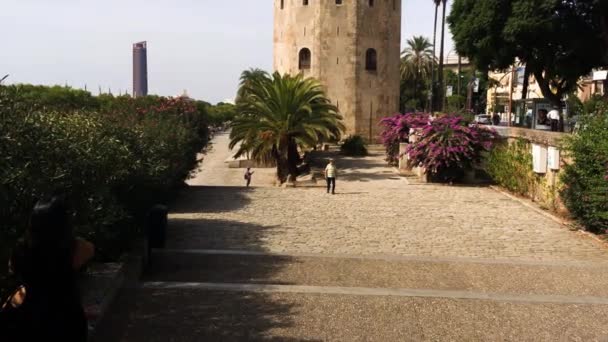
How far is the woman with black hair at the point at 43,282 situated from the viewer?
10.4 feet

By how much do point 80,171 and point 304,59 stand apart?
34.8 meters

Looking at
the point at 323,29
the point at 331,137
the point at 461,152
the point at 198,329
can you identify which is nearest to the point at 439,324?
the point at 198,329

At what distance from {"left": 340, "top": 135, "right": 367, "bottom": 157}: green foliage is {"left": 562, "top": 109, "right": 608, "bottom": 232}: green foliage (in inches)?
998

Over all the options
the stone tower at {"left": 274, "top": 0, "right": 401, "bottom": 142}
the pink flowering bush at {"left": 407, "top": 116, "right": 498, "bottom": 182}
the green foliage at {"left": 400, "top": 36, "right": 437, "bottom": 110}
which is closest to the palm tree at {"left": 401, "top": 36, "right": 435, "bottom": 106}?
the green foliage at {"left": 400, "top": 36, "right": 437, "bottom": 110}

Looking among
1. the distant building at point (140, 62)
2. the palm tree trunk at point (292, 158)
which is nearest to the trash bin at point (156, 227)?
the palm tree trunk at point (292, 158)

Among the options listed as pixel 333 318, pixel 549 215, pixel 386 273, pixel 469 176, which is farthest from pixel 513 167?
pixel 333 318

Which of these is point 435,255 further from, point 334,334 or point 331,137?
point 331,137

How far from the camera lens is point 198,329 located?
17.9 ft

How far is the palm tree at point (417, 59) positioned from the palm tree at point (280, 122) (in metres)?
46.2

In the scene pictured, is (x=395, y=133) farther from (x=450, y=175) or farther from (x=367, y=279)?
(x=367, y=279)

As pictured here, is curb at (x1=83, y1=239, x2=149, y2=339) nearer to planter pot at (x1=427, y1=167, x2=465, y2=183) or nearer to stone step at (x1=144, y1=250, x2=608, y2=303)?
stone step at (x1=144, y1=250, x2=608, y2=303)

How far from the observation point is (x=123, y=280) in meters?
6.65

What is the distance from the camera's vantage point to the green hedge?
4.83 metres

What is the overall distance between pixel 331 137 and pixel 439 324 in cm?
2008
